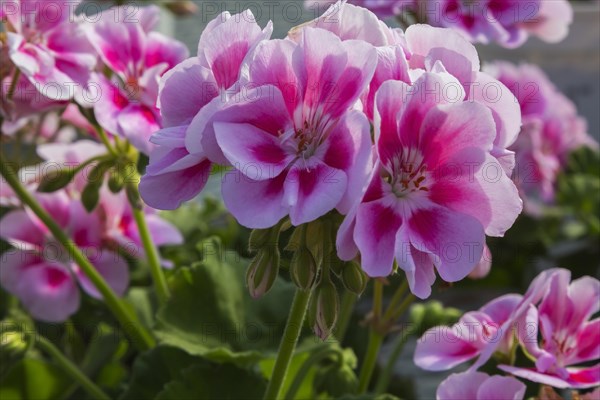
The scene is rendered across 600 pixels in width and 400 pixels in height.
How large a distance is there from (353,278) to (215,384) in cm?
37

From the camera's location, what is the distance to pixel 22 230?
1118 mm

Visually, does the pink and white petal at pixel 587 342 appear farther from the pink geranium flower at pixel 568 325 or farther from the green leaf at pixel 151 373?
the green leaf at pixel 151 373

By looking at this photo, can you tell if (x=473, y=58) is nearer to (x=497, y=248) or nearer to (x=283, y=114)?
(x=283, y=114)

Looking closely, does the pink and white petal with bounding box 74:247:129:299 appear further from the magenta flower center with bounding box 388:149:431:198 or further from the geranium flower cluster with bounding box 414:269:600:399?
the magenta flower center with bounding box 388:149:431:198

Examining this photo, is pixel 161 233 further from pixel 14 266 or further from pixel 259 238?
pixel 259 238

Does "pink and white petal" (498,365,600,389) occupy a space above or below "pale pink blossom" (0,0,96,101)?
below

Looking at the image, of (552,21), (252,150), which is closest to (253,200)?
(252,150)

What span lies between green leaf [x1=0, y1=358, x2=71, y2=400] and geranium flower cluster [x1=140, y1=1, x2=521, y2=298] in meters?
0.59

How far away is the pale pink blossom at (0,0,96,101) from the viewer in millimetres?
895

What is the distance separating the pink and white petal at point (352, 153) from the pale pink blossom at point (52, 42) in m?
0.40

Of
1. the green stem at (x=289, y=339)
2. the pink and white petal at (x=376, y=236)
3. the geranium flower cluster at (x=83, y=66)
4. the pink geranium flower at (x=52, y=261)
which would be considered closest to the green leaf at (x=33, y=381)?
the pink geranium flower at (x=52, y=261)

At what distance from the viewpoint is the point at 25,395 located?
3.74 ft

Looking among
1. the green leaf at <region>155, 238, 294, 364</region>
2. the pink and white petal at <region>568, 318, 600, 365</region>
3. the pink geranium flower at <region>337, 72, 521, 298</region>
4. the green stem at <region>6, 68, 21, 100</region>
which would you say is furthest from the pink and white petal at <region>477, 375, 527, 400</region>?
the green stem at <region>6, 68, 21, 100</region>

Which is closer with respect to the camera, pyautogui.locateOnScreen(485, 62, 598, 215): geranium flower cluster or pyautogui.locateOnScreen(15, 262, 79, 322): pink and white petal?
pyautogui.locateOnScreen(15, 262, 79, 322): pink and white petal
